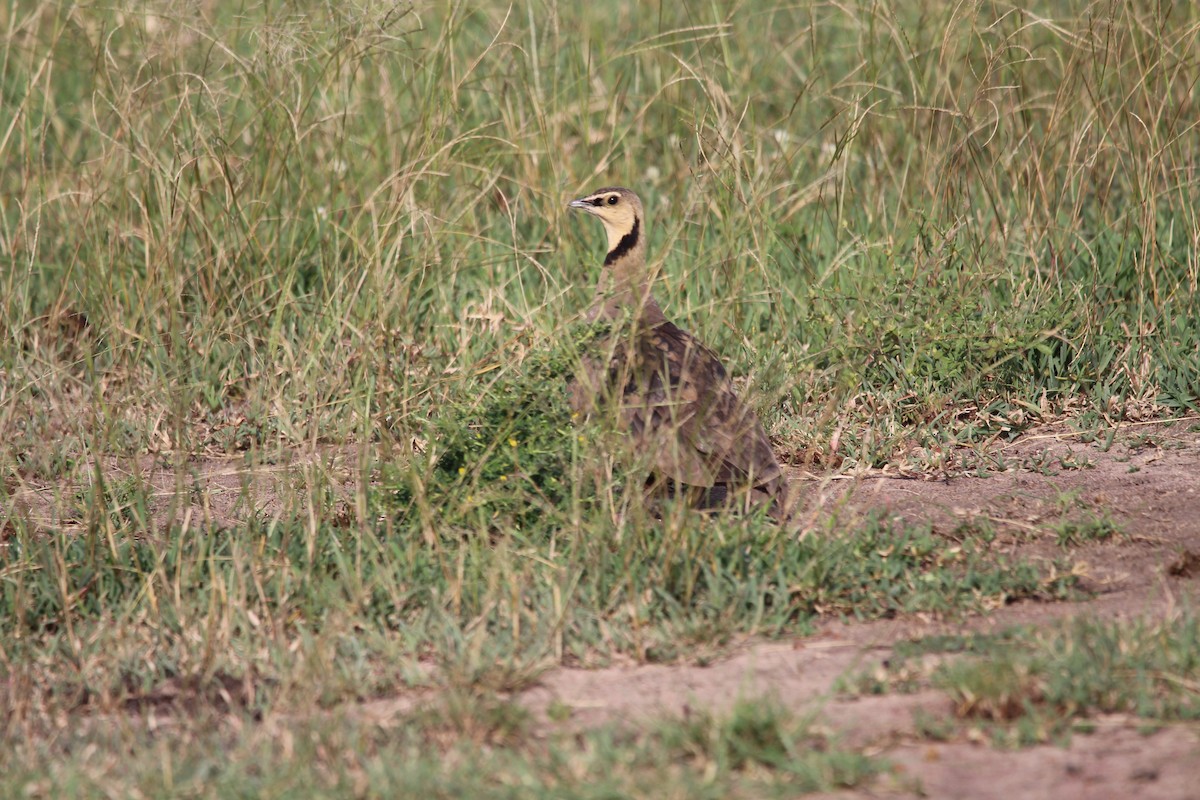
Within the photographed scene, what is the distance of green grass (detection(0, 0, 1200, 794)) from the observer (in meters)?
4.03

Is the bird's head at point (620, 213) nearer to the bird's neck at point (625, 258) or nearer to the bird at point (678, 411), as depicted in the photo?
the bird's neck at point (625, 258)

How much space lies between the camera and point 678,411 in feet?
15.0

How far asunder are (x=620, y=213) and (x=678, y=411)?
4.68 feet

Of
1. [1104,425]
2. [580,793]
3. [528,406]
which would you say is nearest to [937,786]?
[580,793]

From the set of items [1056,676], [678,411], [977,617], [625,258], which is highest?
[625,258]

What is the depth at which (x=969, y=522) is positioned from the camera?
180 inches

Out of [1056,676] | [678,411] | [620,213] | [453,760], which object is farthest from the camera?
[620,213]

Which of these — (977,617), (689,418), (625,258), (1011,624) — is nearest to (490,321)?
(625,258)

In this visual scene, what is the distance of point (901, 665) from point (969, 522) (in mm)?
1122

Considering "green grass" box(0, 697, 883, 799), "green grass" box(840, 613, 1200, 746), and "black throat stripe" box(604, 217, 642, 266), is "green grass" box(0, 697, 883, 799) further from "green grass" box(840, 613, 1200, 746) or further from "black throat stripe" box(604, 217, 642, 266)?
"black throat stripe" box(604, 217, 642, 266)

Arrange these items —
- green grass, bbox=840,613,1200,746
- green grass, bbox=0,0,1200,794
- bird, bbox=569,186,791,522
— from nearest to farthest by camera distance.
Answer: green grass, bbox=840,613,1200,746
green grass, bbox=0,0,1200,794
bird, bbox=569,186,791,522

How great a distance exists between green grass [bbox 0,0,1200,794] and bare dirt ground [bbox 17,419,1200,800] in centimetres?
8

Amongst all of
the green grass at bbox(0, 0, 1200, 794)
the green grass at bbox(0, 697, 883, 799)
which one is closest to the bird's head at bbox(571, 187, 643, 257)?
the green grass at bbox(0, 0, 1200, 794)

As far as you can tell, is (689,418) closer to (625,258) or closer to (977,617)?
(977,617)
